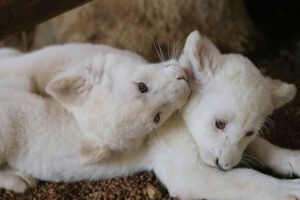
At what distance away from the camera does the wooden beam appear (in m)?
3.02

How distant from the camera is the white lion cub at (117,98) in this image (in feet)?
10.6

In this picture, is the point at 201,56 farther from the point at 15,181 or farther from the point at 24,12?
the point at 15,181

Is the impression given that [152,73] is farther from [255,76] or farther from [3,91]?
[3,91]

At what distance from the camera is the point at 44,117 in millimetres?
3566

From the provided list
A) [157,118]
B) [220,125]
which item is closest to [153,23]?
[157,118]

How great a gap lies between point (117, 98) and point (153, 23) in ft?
6.92

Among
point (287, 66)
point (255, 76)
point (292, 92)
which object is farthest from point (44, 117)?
point (287, 66)

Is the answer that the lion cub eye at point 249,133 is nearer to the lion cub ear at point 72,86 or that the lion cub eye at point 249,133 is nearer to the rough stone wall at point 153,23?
the lion cub ear at point 72,86

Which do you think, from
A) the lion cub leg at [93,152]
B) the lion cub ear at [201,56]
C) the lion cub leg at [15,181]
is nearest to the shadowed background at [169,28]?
the lion cub ear at [201,56]

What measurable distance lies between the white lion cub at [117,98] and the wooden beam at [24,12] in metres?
0.44

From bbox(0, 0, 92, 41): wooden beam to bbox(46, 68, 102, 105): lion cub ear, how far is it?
0.43m

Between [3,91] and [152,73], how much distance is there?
1133 mm

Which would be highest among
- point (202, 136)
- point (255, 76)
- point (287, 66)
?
point (255, 76)

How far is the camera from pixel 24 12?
308cm
